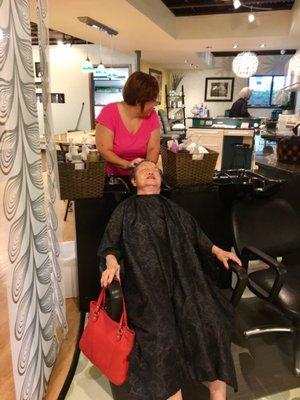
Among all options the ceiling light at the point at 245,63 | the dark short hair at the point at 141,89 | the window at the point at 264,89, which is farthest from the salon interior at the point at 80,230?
the window at the point at 264,89

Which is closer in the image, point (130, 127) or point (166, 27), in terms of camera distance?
point (130, 127)

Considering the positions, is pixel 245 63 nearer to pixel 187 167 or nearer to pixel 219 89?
pixel 187 167

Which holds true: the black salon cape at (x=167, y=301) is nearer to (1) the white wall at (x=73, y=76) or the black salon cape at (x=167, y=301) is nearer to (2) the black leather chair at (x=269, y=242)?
(2) the black leather chair at (x=269, y=242)

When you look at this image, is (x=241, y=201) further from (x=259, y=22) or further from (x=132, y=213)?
(x=259, y=22)

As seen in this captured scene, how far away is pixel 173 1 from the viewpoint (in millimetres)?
5348

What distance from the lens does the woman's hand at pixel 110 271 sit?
146cm

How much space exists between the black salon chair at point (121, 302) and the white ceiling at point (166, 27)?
3.39 metres

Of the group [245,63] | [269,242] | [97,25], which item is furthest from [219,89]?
[269,242]

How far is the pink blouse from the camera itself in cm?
215

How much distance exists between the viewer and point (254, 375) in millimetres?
1785

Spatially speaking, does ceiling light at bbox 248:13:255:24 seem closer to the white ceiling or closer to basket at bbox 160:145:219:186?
the white ceiling

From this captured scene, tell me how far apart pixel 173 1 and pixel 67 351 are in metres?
5.24

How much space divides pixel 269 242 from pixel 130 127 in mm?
1108

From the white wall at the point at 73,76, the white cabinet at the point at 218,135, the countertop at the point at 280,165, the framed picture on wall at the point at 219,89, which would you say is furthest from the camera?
the framed picture on wall at the point at 219,89
